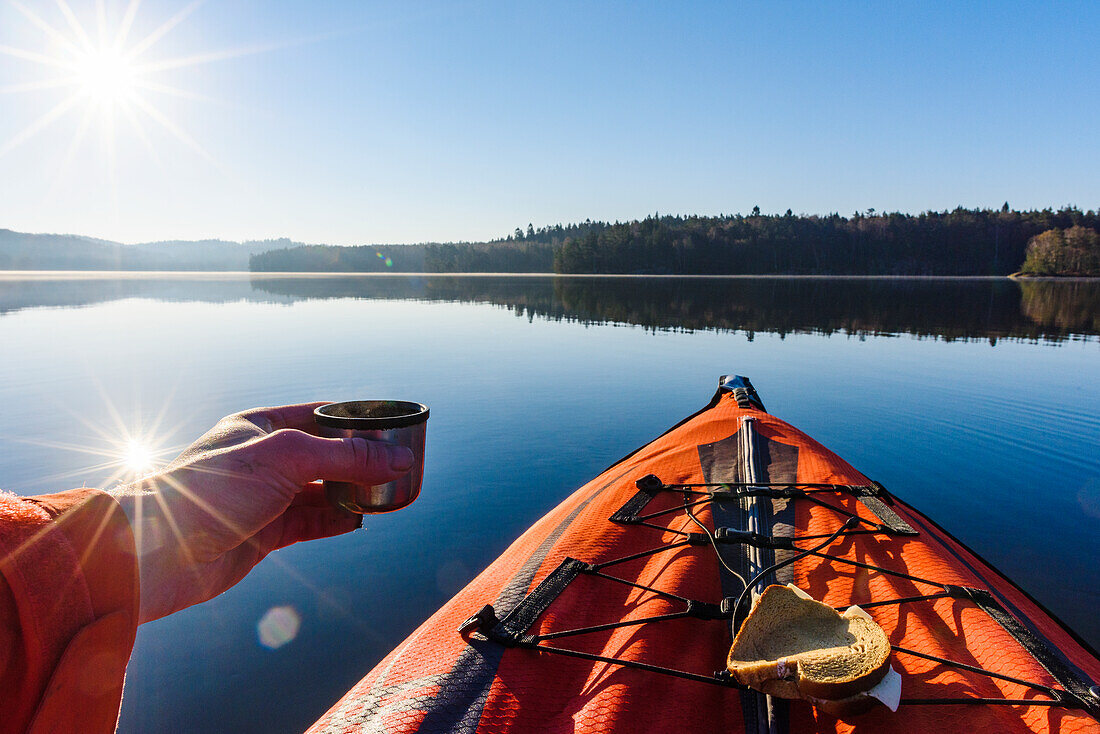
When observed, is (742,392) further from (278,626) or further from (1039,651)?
(278,626)

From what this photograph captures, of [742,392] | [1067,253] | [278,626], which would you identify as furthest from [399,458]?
[1067,253]

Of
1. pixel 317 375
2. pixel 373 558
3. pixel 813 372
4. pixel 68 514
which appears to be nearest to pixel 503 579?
pixel 68 514

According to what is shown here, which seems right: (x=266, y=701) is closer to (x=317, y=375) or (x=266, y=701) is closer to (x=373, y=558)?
(x=373, y=558)

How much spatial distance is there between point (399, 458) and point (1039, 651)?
7.57ft

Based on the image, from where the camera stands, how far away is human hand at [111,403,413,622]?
1.39 meters

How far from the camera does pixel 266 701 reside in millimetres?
3943

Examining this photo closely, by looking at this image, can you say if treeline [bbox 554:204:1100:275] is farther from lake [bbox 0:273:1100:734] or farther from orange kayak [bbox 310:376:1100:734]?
orange kayak [bbox 310:376:1100:734]

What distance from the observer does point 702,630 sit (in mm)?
2186

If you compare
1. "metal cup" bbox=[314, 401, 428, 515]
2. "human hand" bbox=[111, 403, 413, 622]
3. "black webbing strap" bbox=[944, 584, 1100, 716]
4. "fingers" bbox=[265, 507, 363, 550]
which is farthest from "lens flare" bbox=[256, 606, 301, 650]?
"black webbing strap" bbox=[944, 584, 1100, 716]

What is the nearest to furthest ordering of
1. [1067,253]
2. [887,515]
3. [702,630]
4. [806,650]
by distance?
[806,650] → [702,630] → [887,515] → [1067,253]

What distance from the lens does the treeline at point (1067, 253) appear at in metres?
78.2

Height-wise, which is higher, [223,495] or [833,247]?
[833,247]

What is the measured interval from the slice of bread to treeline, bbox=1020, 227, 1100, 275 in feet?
358

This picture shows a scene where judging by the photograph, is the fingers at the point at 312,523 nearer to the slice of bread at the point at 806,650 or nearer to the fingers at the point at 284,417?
the fingers at the point at 284,417
